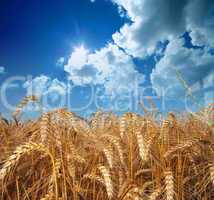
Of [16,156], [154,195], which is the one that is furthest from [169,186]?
[16,156]

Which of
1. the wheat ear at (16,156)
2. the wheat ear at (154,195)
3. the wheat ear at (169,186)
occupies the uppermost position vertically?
the wheat ear at (16,156)

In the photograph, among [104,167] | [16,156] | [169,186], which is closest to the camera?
[16,156]

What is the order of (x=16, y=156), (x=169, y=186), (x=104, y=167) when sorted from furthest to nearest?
(x=104, y=167), (x=169, y=186), (x=16, y=156)

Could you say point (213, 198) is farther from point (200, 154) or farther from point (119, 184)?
point (119, 184)

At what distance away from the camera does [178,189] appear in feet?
7.15

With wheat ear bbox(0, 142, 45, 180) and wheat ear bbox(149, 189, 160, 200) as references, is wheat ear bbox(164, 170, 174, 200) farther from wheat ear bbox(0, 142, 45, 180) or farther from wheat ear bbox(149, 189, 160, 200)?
wheat ear bbox(0, 142, 45, 180)

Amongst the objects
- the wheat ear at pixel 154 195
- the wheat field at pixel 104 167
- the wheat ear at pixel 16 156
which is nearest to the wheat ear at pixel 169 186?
the wheat field at pixel 104 167

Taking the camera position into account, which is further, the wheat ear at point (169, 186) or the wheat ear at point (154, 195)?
the wheat ear at point (154, 195)

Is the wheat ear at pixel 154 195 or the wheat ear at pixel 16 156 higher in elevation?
the wheat ear at pixel 16 156

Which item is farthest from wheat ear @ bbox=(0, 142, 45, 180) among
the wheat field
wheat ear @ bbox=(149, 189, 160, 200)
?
wheat ear @ bbox=(149, 189, 160, 200)

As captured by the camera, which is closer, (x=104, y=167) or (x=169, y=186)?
(x=169, y=186)

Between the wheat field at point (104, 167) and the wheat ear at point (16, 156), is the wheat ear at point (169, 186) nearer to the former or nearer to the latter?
the wheat field at point (104, 167)

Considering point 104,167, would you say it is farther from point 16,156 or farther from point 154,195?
point 16,156

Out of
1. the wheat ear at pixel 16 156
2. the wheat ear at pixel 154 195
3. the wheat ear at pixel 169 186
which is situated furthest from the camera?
the wheat ear at pixel 154 195
